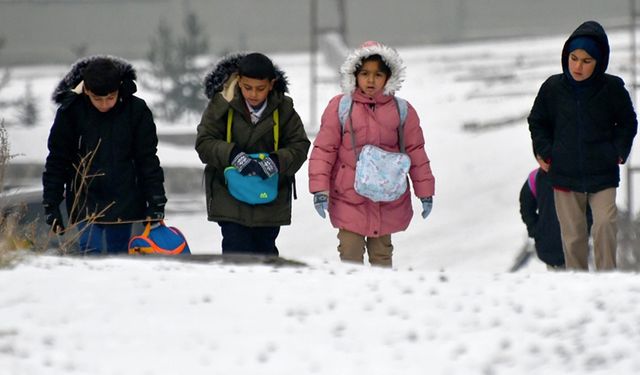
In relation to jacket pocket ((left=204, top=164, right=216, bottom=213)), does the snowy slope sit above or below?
below

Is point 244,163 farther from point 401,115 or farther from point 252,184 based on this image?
point 401,115

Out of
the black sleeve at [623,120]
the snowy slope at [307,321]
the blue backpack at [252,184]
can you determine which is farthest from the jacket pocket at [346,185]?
the snowy slope at [307,321]

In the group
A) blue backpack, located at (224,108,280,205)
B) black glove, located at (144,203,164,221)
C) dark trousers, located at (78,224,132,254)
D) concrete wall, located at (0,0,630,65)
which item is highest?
concrete wall, located at (0,0,630,65)

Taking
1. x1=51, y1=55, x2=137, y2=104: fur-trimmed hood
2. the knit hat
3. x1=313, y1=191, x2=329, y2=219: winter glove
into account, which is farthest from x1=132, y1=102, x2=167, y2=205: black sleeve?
the knit hat

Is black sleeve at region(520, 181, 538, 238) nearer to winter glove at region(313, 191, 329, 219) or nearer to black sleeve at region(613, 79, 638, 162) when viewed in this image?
black sleeve at region(613, 79, 638, 162)

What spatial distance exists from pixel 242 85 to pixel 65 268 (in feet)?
6.17

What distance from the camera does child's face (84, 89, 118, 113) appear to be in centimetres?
789

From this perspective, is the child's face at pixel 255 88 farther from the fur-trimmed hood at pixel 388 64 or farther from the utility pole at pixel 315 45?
the utility pole at pixel 315 45

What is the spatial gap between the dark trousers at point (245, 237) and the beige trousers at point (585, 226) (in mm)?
1513

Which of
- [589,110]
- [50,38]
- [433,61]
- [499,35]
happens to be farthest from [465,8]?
[589,110]

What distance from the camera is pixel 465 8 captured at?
198ft

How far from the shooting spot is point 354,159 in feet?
27.1

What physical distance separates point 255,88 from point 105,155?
81 centimetres

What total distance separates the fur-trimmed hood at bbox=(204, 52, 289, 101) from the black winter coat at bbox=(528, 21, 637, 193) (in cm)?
134
